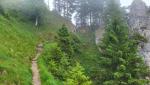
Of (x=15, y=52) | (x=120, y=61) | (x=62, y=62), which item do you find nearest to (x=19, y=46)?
(x=15, y=52)

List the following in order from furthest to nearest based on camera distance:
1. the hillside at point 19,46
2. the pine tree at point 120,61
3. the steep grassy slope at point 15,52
Result: the pine tree at point 120,61, the hillside at point 19,46, the steep grassy slope at point 15,52

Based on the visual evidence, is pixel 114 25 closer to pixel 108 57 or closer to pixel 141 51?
pixel 108 57

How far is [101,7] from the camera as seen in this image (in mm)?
98125

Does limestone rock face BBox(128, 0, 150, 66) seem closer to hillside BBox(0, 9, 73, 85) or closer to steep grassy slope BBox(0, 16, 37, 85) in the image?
hillside BBox(0, 9, 73, 85)

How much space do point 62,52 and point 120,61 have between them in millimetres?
9544

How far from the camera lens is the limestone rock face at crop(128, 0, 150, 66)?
224 ft

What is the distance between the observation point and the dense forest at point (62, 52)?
4800 centimetres

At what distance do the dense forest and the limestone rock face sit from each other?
0.62 metres

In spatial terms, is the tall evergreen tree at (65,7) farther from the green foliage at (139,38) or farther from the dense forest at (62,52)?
the green foliage at (139,38)

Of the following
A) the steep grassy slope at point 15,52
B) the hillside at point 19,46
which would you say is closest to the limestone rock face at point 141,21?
the hillside at point 19,46

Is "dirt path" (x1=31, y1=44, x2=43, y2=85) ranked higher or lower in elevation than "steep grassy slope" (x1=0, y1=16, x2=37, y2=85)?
lower

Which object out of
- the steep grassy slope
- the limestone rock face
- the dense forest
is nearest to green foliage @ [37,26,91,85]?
the dense forest

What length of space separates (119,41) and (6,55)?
730 inches

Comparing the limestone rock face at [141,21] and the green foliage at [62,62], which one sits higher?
the limestone rock face at [141,21]
